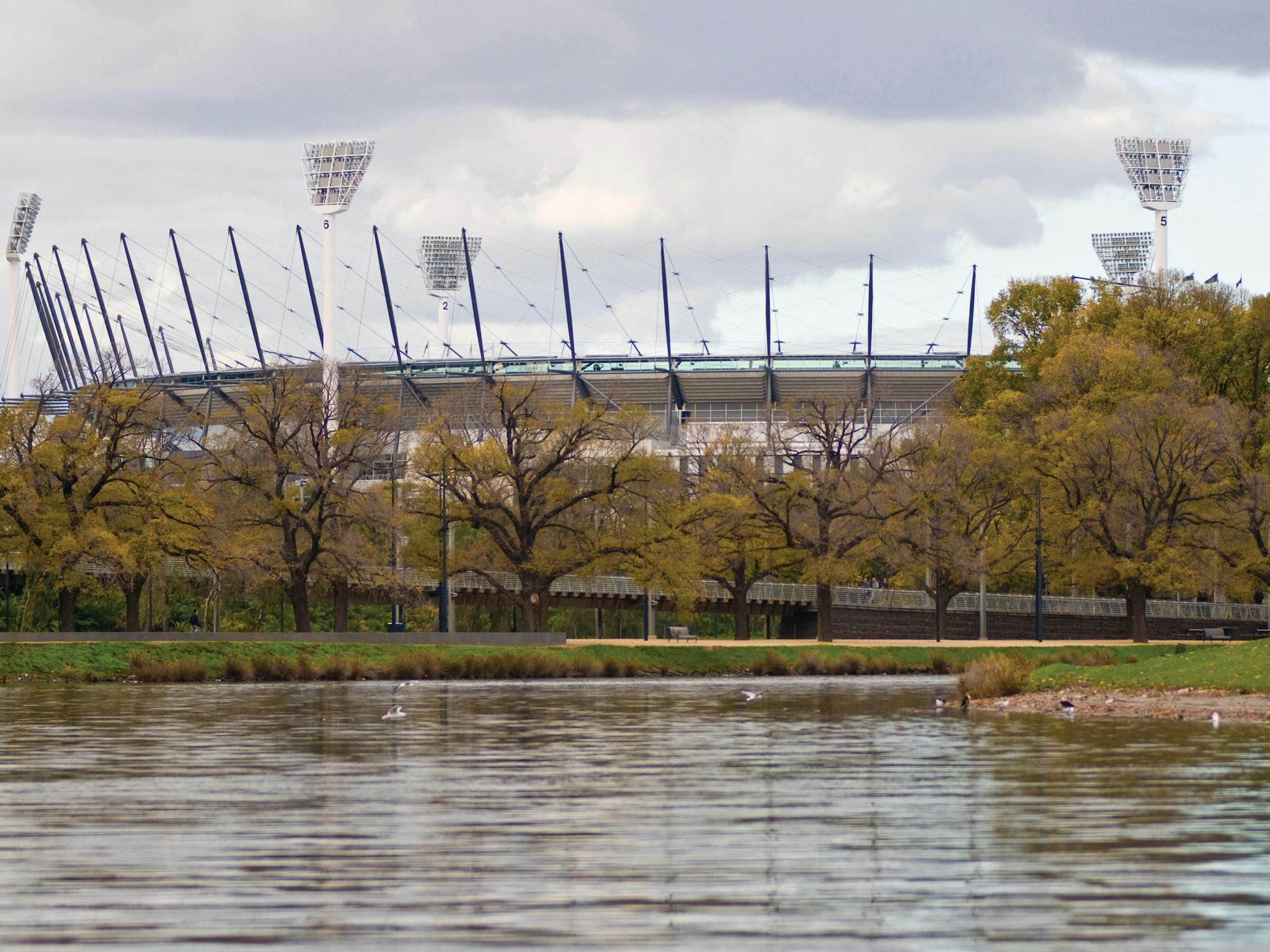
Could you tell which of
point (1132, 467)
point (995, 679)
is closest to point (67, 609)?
point (995, 679)

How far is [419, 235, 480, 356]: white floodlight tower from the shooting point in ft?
512

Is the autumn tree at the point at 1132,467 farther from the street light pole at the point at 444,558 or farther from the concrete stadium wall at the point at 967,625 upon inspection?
the street light pole at the point at 444,558

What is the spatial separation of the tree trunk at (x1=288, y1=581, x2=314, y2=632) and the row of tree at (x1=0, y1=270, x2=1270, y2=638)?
10 cm

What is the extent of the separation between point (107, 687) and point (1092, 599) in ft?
179

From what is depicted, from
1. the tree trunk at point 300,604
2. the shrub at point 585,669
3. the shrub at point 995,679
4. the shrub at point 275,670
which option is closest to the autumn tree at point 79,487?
the tree trunk at point 300,604

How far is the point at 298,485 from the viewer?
6800cm

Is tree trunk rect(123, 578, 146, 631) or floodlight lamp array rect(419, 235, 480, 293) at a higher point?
floodlight lamp array rect(419, 235, 480, 293)

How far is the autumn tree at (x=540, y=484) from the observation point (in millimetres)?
66812

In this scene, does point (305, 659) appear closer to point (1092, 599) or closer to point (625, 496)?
point (625, 496)

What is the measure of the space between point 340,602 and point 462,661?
52.6 feet

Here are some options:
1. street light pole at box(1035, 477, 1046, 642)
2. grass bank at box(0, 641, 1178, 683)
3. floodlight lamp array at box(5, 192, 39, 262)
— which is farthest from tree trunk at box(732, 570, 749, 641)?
floodlight lamp array at box(5, 192, 39, 262)

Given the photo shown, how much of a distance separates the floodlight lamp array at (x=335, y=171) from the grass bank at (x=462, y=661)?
69.4 meters

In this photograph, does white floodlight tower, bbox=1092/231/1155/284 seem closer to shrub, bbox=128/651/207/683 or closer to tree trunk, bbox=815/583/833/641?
tree trunk, bbox=815/583/833/641

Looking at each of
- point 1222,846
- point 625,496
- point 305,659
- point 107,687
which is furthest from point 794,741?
point 625,496
